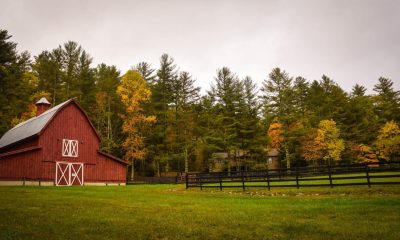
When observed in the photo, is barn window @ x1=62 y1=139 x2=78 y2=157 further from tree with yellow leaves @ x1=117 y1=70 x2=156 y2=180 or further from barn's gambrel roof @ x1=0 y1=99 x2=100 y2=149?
tree with yellow leaves @ x1=117 y1=70 x2=156 y2=180

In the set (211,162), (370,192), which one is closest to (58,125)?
(211,162)

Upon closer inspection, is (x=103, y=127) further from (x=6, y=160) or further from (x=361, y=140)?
(x=361, y=140)

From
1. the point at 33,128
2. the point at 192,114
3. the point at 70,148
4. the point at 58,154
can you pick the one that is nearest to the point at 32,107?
the point at 33,128

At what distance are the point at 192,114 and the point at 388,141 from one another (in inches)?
1251

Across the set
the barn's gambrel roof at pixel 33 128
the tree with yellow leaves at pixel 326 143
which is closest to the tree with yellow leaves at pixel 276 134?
the tree with yellow leaves at pixel 326 143

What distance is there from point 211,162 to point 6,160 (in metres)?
30.3

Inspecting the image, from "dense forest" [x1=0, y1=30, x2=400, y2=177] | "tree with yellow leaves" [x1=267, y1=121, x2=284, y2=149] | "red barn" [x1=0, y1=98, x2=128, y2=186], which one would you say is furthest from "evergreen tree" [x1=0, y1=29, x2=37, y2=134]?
"tree with yellow leaves" [x1=267, y1=121, x2=284, y2=149]

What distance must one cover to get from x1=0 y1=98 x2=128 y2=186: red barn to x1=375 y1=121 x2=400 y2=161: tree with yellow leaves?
40736mm

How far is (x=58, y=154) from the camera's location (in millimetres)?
31172

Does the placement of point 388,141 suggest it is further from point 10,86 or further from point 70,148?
point 10,86

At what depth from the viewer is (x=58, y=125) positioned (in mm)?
31719

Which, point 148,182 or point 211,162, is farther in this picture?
point 211,162

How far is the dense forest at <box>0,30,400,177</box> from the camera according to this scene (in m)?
45.2

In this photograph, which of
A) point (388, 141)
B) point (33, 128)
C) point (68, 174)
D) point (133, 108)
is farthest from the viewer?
point (388, 141)
